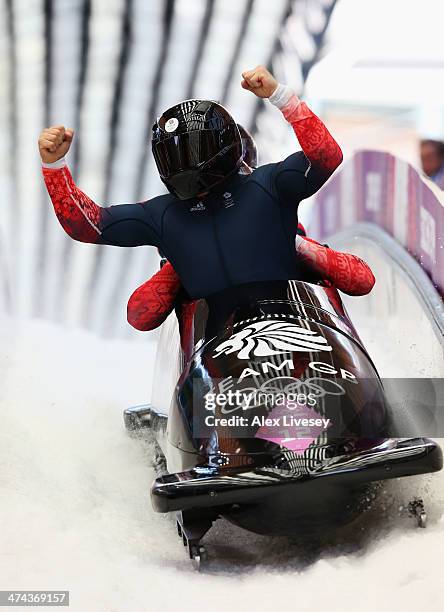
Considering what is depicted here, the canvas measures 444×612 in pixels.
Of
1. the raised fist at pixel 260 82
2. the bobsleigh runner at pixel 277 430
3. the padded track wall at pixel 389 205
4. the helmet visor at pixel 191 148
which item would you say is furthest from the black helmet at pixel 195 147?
the padded track wall at pixel 389 205

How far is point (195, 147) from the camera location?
2.99 meters

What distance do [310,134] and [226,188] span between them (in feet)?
1.08

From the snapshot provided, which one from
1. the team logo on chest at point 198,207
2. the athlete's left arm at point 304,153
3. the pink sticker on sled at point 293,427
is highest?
the athlete's left arm at point 304,153

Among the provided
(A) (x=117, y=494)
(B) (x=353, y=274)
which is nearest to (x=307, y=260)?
(B) (x=353, y=274)

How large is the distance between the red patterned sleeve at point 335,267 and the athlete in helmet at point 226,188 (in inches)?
2.9

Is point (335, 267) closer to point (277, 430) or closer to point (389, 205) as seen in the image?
point (277, 430)

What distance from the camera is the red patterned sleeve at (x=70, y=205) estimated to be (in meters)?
3.21

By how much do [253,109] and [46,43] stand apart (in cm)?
146

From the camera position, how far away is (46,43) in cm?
641

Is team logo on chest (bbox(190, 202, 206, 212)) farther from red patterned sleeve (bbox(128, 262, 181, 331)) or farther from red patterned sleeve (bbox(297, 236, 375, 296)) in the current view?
red patterned sleeve (bbox(297, 236, 375, 296))

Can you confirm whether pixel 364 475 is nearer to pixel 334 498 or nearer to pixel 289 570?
pixel 334 498

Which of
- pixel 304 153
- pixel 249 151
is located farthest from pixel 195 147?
pixel 249 151

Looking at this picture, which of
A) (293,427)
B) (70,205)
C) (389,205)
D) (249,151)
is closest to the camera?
(293,427)

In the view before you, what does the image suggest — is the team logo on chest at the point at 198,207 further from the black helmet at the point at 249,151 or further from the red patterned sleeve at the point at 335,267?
the black helmet at the point at 249,151
